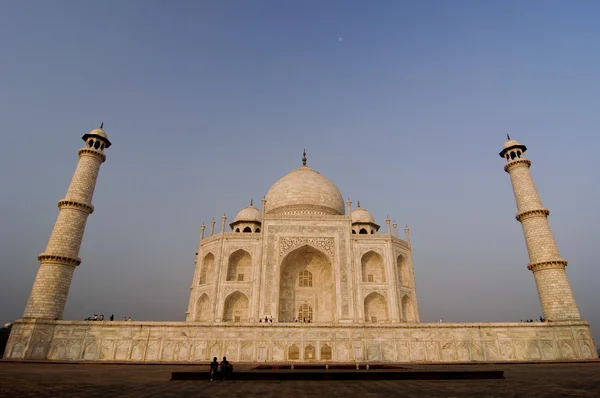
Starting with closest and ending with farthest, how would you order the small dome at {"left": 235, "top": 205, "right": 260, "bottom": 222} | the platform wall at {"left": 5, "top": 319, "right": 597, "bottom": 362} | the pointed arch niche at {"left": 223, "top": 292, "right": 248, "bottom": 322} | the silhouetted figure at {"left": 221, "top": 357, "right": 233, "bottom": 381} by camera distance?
the silhouetted figure at {"left": 221, "top": 357, "right": 233, "bottom": 381} → the platform wall at {"left": 5, "top": 319, "right": 597, "bottom": 362} → the pointed arch niche at {"left": 223, "top": 292, "right": 248, "bottom": 322} → the small dome at {"left": 235, "top": 205, "right": 260, "bottom": 222}

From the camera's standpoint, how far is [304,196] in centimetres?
2912

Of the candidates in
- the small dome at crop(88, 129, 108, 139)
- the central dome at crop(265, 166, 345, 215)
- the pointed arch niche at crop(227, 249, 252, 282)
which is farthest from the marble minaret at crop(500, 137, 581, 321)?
the small dome at crop(88, 129, 108, 139)

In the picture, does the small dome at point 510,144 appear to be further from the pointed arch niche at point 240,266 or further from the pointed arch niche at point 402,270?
the pointed arch niche at point 240,266

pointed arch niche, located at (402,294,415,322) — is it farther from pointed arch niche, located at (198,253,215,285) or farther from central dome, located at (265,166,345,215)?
pointed arch niche, located at (198,253,215,285)

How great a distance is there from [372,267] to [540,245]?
10058 millimetres

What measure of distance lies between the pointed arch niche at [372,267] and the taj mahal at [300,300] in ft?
0.23

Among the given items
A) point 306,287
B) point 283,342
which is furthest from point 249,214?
point 283,342

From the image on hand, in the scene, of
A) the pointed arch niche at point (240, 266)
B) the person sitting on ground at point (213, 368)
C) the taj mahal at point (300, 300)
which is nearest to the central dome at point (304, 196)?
the taj mahal at point (300, 300)

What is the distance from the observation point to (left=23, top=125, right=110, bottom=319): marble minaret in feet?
59.4

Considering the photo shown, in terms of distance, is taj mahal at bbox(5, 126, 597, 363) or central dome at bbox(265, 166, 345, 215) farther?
central dome at bbox(265, 166, 345, 215)

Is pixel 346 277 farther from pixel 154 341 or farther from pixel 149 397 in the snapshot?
pixel 149 397

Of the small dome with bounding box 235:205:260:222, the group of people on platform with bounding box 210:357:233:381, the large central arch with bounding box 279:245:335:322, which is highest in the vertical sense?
the small dome with bounding box 235:205:260:222

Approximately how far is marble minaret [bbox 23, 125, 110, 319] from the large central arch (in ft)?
39.9

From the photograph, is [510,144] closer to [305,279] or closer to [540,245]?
[540,245]
